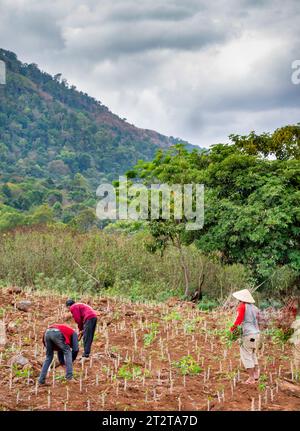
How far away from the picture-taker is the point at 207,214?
47.3 ft

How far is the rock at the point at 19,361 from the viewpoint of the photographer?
764cm

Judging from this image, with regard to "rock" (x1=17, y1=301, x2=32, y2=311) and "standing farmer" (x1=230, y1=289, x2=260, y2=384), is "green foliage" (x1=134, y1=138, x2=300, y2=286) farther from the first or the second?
"standing farmer" (x1=230, y1=289, x2=260, y2=384)

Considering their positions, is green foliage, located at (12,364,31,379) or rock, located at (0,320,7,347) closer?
green foliage, located at (12,364,31,379)

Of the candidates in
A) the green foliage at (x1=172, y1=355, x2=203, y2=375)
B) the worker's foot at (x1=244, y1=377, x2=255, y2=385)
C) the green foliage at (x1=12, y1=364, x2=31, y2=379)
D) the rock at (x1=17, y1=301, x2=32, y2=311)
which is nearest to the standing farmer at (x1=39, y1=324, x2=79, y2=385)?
the green foliage at (x1=12, y1=364, x2=31, y2=379)

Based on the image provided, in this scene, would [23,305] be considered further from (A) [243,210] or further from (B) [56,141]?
(B) [56,141]

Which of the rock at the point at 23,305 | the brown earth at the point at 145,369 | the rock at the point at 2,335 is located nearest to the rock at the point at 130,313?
the brown earth at the point at 145,369

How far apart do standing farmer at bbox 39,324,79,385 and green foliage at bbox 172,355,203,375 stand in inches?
61.2

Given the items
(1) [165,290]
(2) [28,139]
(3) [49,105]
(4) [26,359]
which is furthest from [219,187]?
(3) [49,105]

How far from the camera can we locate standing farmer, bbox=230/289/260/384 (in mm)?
7602

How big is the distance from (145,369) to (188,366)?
65 centimetres

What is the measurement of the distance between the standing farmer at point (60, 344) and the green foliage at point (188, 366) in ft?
5.10

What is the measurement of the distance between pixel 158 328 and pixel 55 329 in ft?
11.1

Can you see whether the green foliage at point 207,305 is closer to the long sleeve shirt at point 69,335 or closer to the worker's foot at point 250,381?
the worker's foot at point 250,381

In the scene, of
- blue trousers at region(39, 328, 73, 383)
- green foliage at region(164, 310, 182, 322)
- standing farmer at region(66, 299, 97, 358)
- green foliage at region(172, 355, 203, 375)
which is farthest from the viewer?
green foliage at region(164, 310, 182, 322)
